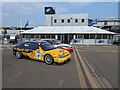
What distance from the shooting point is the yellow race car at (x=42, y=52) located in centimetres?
1084

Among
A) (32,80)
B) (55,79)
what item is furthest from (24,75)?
(55,79)

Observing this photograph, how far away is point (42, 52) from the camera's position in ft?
37.6

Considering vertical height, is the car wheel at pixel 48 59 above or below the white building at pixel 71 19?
below

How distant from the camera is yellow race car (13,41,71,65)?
10.8m

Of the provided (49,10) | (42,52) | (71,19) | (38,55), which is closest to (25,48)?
(38,55)

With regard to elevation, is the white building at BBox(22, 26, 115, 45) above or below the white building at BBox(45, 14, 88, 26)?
below

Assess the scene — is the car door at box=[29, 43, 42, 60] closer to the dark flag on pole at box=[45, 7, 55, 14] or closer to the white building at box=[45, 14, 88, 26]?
the white building at box=[45, 14, 88, 26]

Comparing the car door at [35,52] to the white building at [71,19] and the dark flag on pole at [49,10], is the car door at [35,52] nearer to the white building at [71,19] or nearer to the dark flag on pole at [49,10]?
the white building at [71,19]

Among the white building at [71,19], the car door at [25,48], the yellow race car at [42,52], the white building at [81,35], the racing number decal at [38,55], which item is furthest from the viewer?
the white building at [71,19]

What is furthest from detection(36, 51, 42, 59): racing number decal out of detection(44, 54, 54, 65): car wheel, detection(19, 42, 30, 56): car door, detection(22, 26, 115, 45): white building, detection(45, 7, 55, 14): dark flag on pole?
detection(45, 7, 55, 14): dark flag on pole

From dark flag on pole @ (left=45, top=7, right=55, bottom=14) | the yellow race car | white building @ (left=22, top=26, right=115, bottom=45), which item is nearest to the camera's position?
the yellow race car

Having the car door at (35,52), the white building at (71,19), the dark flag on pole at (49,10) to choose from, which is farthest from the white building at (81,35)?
the car door at (35,52)

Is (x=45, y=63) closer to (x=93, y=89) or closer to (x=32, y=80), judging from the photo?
(x=32, y=80)

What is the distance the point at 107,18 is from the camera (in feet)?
292
